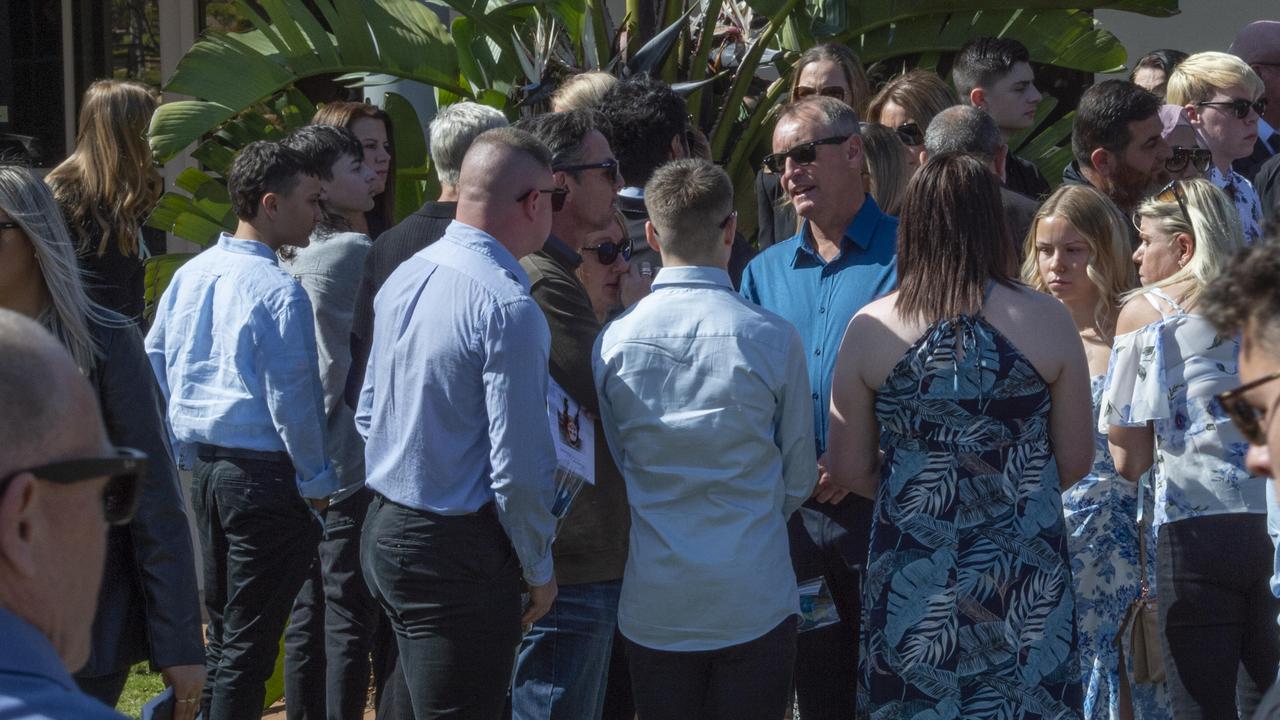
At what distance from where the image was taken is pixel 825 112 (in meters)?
4.20

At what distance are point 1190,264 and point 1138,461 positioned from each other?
59 centimetres

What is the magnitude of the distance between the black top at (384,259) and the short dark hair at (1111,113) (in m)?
2.49

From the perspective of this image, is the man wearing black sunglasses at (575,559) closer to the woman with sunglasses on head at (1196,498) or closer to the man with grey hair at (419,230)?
the man with grey hair at (419,230)

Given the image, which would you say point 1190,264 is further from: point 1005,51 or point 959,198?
point 1005,51

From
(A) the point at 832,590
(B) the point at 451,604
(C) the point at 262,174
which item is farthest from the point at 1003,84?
(B) the point at 451,604

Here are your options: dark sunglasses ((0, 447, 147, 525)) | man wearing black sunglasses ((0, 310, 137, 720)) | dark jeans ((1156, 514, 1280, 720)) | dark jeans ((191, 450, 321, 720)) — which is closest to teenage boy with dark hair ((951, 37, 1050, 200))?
dark jeans ((1156, 514, 1280, 720))

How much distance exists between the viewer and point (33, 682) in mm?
1356

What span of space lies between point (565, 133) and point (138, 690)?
380cm

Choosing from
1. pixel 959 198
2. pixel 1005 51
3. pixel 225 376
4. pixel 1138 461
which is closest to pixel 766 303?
pixel 959 198

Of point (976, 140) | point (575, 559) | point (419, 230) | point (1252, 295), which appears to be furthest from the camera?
point (976, 140)

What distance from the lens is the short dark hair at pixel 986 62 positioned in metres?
6.13

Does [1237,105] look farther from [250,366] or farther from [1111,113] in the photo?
[250,366]

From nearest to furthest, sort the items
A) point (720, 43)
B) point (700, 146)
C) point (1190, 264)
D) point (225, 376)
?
point (1190, 264) → point (225, 376) → point (700, 146) → point (720, 43)

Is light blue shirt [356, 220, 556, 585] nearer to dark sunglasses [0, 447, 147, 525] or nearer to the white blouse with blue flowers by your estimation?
dark sunglasses [0, 447, 147, 525]
